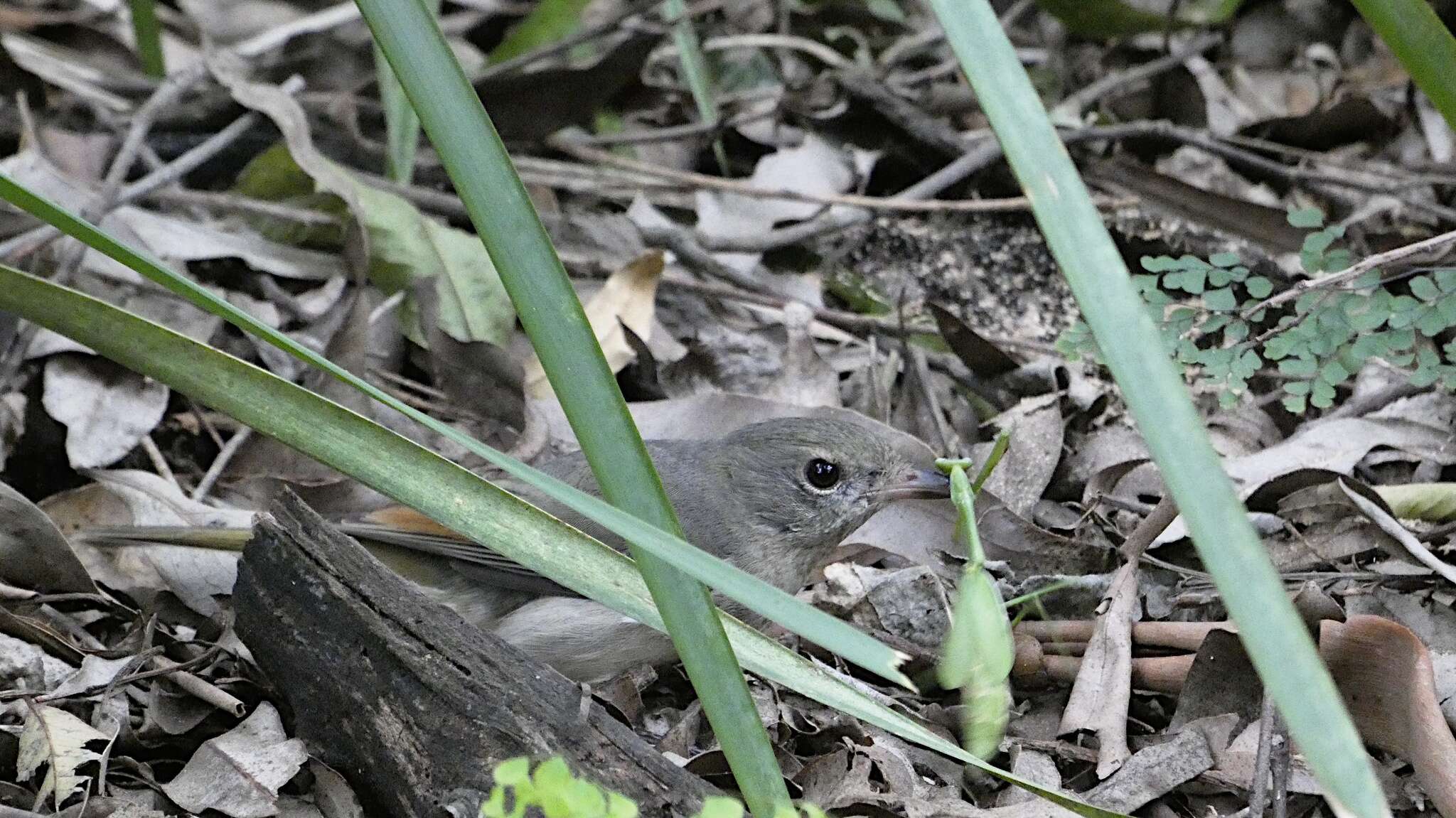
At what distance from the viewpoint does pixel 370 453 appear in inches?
110

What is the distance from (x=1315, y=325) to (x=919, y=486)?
4.29 ft

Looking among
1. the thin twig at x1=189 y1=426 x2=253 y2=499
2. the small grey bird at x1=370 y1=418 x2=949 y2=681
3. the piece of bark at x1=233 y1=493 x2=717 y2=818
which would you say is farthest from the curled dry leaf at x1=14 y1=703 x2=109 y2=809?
the thin twig at x1=189 y1=426 x2=253 y2=499

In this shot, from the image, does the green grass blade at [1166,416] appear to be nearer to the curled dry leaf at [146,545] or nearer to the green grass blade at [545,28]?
the curled dry leaf at [146,545]

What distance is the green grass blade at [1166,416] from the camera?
1.67 metres

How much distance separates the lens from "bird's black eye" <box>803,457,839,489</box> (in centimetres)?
484

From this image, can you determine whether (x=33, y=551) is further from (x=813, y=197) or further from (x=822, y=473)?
(x=813, y=197)

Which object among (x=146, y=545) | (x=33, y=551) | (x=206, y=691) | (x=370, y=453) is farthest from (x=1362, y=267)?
(x=33, y=551)

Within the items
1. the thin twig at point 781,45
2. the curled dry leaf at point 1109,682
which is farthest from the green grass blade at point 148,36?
the curled dry leaf at point 1109,682

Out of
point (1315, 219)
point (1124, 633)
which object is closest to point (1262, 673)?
point (1124, 633)

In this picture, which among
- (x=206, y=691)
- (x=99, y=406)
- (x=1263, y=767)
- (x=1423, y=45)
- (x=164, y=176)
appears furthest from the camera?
(x=164, y=176)

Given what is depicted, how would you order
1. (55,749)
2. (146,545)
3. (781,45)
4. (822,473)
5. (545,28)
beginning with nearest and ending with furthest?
(55,749)
(146,545)
(822,473)
(545,28)
(781,45)

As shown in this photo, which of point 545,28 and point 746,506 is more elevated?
point 545,28

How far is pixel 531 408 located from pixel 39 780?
231cm

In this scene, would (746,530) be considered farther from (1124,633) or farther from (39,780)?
(39,780)
